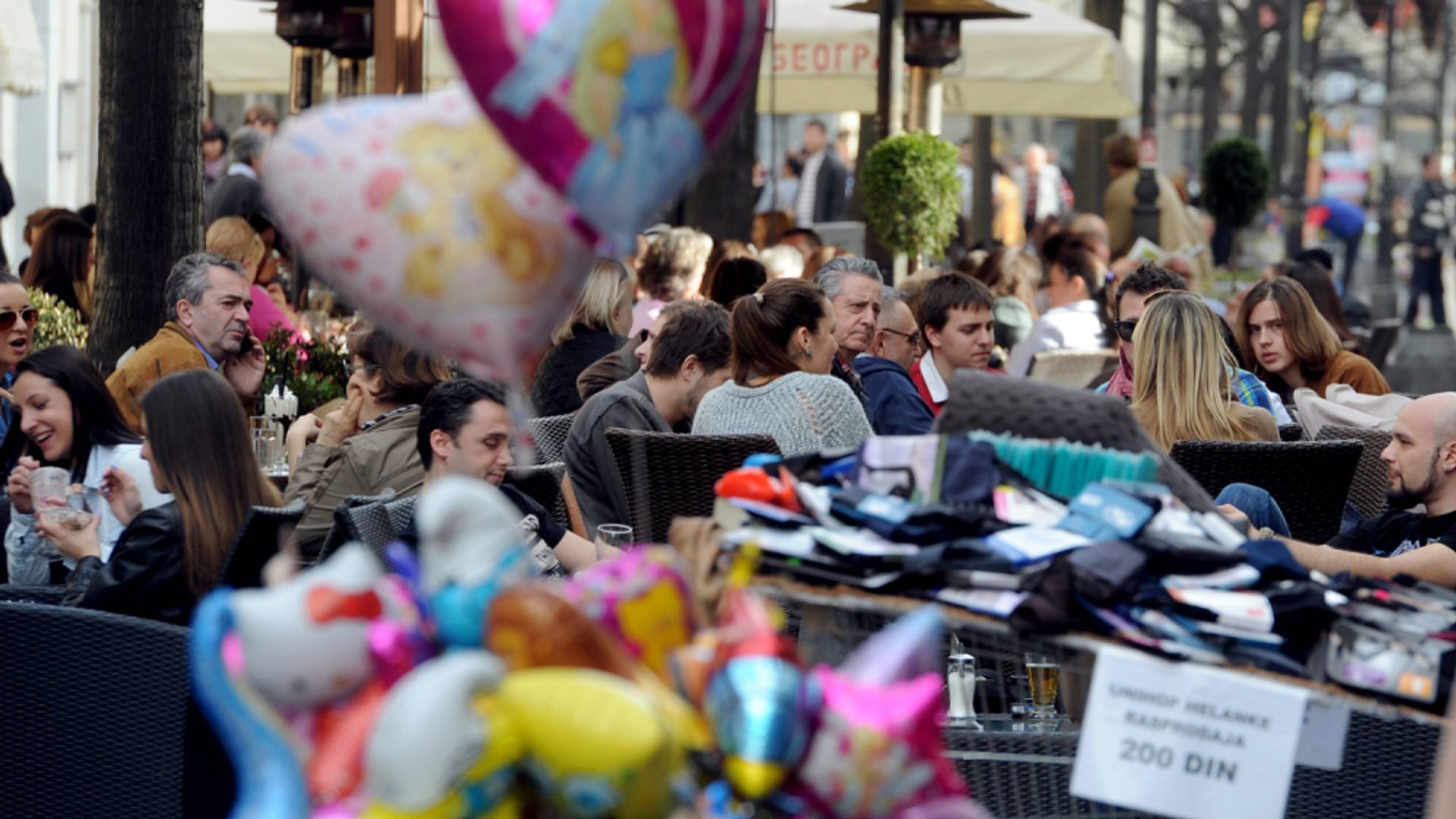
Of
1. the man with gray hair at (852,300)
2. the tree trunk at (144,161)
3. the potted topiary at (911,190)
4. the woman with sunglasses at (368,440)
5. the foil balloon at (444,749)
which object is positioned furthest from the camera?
the potted topiary at (911,190)

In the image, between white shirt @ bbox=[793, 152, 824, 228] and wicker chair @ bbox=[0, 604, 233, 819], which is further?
white shirt @ bbox=[793, 152, 824, 228]

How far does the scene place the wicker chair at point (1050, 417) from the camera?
302cm

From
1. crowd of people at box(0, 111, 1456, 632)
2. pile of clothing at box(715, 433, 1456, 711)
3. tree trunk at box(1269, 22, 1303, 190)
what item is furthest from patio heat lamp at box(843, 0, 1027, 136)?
tree trunk at box(1269, 22, 1303, 190)

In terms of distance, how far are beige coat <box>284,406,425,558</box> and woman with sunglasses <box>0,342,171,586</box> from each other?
1.87 feet

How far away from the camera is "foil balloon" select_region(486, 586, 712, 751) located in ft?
6.54

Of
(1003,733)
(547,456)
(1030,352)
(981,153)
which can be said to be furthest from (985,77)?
(1003,733)

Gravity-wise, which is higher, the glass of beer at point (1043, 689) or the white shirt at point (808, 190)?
the white shirt at point (808, 190)

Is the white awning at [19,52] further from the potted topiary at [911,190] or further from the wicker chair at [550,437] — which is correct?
the wicker chair at [550,437]

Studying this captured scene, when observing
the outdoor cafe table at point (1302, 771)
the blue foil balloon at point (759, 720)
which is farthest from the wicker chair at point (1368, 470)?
the blue foil balloon at point (759, 720)

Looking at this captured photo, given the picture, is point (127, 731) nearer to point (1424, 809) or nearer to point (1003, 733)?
point (1003, 733)

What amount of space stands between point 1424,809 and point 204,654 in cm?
275

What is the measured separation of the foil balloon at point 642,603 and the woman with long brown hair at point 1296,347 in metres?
5.58

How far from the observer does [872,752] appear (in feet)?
6.81

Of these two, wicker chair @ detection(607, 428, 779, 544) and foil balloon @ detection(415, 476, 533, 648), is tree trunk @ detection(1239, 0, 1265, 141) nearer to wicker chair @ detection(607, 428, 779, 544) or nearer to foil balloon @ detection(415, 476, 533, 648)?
wicker chair @ detection(607, 428, 779, 544)
